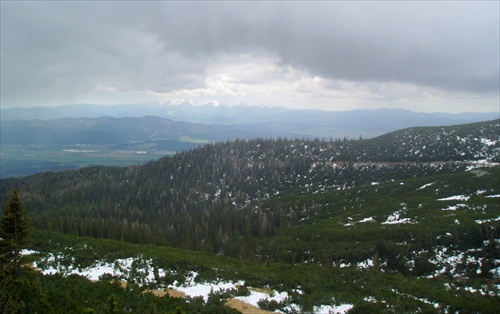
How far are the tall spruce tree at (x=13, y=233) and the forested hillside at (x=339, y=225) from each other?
37.1ft

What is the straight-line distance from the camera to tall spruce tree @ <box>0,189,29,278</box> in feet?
75.6

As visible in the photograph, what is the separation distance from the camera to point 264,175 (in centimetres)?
19500

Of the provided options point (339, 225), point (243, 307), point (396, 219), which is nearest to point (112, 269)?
point (243, 307)

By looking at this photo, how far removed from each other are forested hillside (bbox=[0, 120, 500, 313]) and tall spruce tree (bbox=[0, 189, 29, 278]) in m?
11.3

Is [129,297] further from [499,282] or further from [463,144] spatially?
[463,144]

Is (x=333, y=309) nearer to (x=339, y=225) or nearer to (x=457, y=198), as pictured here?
(x=339, y=225)

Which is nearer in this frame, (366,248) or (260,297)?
(260,297)

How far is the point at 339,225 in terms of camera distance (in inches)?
3521

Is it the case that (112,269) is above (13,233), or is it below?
below

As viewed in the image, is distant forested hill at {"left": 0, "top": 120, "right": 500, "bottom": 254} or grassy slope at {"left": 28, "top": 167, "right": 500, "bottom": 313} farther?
distant forested hill at {"left": 0, "top": 120, "right": 500, "bottom": 254}

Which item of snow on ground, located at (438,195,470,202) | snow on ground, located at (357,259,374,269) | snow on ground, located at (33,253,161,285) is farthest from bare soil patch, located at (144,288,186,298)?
snow on ground, located at (438,195,470,202)

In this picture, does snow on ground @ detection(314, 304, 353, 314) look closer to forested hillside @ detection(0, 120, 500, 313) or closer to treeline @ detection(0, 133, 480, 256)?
forested hillside @ detection(0, 120, 500, 313)

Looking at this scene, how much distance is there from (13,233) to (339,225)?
7905 cm

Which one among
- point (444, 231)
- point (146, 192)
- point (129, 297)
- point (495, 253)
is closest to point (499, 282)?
point (495, 253)
